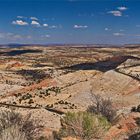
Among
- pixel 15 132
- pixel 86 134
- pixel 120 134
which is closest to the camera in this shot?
pixel 15 132

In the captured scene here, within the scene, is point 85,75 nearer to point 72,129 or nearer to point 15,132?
point 72,129

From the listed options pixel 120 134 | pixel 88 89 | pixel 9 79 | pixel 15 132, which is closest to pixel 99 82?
pixel 88 89

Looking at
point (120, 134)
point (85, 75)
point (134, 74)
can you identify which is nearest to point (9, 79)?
point (85, 75)

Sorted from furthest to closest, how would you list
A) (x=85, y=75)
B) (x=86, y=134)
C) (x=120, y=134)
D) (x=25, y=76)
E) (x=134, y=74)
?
1. (x=25, y=76)
2. (x=85, y=75)
3. (x=134, y=74)
4. (x=120, y=134)
5. (x=86, y=134)

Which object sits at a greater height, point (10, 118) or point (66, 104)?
point (10, 118)

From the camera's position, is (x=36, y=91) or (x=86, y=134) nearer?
(x=86, y=134)

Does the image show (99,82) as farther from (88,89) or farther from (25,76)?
(25,76)

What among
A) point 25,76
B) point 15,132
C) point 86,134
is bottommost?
point 25,76

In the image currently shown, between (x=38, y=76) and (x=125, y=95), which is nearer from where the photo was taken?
(x=125, y=95)

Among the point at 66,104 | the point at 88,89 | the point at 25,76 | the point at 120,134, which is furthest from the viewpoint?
the point at 25,76
